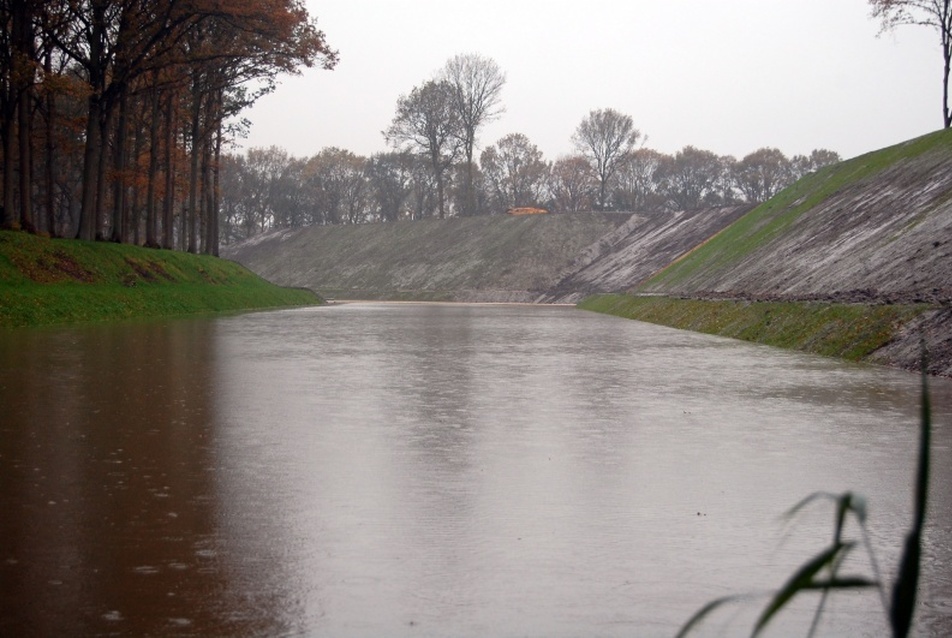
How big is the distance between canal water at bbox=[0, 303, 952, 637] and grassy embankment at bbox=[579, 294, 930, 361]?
3.64 meters

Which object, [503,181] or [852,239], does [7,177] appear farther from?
[503,181]

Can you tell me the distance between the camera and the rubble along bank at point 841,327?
52.3 feet

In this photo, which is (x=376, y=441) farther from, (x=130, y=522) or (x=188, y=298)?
(x=188, y=298)

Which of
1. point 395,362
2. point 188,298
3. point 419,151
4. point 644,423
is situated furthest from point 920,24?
point 419,151

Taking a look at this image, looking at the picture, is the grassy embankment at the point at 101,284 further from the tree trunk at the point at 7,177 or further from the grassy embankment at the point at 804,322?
the grassy embankment at the point at 804,322

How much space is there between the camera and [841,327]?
64.1 feet


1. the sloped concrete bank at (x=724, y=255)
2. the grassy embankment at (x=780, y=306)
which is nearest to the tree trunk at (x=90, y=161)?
the grassy embankment at (x=780, y=306)

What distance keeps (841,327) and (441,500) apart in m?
15.0

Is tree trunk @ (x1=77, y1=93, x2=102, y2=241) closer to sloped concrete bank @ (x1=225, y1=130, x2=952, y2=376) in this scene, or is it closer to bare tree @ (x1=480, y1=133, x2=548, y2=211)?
sloped concrete bank @ (x1=225, y1=130, x2=952, y2=376)

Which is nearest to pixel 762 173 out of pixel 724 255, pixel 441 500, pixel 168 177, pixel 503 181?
pixel 503 181

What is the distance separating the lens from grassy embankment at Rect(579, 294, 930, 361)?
1780 cm

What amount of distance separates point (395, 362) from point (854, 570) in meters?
12.4

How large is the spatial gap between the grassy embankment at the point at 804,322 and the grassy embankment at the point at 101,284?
17.7 meters

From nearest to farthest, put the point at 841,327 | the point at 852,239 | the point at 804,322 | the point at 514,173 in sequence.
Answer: the point at 841,327, the point at 804,322, the point at 852,239, the point at 514,173
